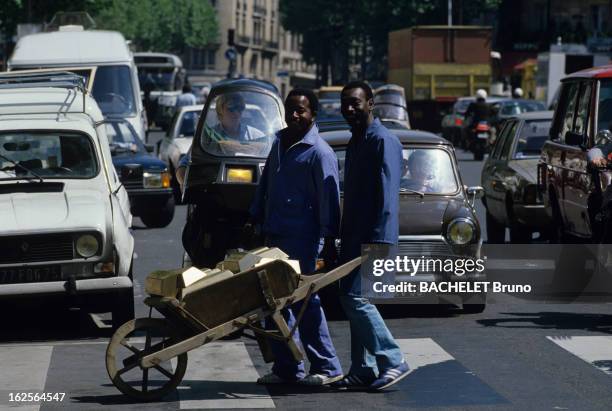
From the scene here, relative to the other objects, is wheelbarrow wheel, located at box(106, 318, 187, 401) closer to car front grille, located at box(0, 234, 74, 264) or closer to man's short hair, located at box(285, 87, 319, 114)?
man's short hair, located at box(285, 87, 319, 114)

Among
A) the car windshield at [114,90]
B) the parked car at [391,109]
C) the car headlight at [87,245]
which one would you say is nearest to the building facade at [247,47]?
the parked car at [391,109]

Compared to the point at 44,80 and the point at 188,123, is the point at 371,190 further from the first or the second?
the point at 188,123

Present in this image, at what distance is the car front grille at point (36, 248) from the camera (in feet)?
36.8

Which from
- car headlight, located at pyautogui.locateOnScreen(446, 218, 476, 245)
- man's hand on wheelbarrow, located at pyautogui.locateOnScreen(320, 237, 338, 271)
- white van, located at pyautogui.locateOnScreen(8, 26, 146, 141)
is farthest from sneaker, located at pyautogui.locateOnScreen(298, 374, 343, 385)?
white van, located at pyautogui.locateOnScreen(8, 26, 146, 141)

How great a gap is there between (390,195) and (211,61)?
160m

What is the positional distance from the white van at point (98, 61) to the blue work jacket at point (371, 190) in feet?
57.7

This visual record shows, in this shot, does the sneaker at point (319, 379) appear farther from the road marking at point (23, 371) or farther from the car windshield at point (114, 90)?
the car windshield at point (114, 90)

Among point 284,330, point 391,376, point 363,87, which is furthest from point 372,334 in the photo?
point 363,87

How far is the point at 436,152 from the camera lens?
13273 mm

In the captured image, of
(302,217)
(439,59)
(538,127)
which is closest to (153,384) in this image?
(302,217)

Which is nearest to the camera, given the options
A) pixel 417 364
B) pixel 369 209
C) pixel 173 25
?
pixel 369 209

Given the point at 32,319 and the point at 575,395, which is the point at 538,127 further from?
the point at 575,395

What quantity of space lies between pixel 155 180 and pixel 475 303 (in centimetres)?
868

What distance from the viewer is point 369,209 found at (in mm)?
8969
